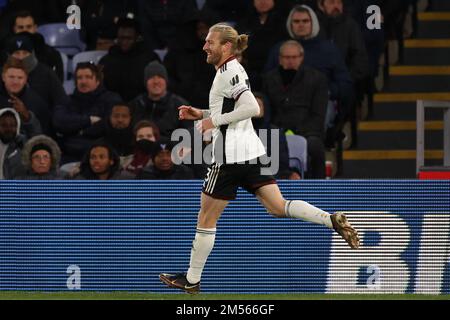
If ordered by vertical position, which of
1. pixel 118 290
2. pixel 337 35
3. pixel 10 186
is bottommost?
pixel 118 290

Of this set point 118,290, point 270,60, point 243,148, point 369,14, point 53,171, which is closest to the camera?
point 243,148

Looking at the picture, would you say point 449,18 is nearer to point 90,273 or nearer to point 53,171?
point 53,171

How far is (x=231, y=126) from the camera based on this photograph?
32.4ft

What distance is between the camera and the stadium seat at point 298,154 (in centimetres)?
1424

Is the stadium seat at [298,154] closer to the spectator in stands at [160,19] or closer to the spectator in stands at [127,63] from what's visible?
the spectator in stands at [127,63]

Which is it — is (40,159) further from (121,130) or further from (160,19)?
(160,19)

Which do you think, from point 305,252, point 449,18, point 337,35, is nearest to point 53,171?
point 305,252

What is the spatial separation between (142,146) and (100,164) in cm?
62

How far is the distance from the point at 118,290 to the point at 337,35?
5.14 meters

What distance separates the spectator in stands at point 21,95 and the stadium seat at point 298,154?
2.71 metres

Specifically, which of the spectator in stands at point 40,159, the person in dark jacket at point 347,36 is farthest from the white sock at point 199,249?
the person in dark jacket at point 347,36

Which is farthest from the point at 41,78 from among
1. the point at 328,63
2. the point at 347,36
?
the point at 347,36

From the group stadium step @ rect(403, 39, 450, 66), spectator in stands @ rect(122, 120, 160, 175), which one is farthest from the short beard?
stadium step @ rect(403, 39, 450, 66)

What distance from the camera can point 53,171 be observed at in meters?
13.6
